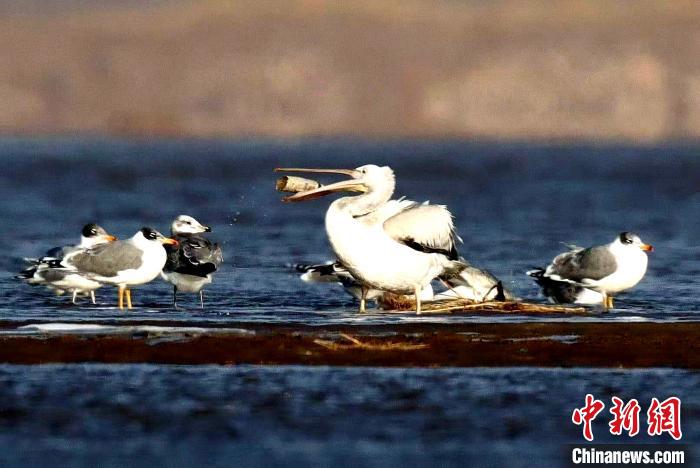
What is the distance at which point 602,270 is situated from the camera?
16703 millimetres

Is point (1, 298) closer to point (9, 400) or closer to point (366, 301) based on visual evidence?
point (366, 301)

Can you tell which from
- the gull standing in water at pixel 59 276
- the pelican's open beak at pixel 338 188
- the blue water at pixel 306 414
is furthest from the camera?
the gull standing in water at pixel 59 276

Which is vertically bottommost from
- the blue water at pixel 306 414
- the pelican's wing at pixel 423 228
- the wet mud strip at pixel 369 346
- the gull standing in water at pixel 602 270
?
the blue water at pixel 306 414

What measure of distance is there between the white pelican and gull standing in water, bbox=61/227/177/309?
142cm

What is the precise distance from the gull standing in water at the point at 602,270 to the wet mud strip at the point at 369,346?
2.06m

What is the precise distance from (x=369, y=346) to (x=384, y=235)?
7.26 feet

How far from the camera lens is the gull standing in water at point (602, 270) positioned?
54.9ft

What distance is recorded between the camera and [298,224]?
31609mm

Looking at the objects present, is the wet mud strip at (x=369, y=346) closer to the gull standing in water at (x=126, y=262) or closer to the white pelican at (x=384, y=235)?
the white pelican at (x=384, y=235)

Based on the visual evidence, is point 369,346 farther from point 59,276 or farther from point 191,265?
point 59,276

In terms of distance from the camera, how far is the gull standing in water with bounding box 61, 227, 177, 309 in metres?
16.6

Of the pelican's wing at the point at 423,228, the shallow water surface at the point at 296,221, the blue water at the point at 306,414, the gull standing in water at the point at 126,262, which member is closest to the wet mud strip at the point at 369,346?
the blue water at the point at 306,414

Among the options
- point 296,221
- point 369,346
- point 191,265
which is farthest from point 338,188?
point 296,221

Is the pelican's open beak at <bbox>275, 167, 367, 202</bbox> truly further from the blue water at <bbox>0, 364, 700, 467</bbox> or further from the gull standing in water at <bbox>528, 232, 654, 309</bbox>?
the blue water at <bbox>0, 364, 700, 467</bbox>
